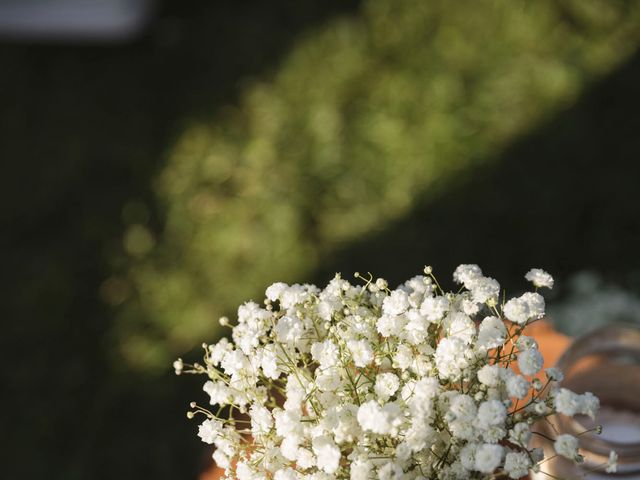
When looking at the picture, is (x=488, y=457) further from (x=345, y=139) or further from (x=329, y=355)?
(x=345, y=139)

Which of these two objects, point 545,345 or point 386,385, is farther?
point 545,345

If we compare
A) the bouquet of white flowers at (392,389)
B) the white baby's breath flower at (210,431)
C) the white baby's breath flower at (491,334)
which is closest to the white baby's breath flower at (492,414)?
the bouquet of white flowers at (392,389)

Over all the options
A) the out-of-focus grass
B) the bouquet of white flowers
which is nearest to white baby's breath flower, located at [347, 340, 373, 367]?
the bouquet of white flowers

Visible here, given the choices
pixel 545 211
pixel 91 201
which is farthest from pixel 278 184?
pixel 545 211

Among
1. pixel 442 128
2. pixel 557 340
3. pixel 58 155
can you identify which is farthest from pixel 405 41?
pixel 557 340

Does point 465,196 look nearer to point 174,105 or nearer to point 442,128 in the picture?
point 442,128

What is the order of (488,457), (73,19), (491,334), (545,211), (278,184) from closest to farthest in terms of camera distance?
(488,457), (491,334), (545,211), (278,184), (73,19)
